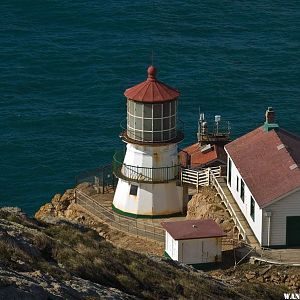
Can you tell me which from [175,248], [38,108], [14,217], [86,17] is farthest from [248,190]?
[86,17]

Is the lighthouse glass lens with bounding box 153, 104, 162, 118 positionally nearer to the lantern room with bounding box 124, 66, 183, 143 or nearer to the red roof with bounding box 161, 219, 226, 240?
the lantern room with bounding box 124, 66, 183, 143

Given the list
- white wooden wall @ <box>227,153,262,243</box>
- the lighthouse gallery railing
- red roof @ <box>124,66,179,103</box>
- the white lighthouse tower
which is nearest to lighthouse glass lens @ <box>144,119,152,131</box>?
the white lighthouse tower

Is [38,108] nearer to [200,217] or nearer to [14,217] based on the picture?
[200,217]

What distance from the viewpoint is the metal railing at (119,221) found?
42.6 m

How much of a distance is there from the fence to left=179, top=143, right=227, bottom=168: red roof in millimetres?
1196

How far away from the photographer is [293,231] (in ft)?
125

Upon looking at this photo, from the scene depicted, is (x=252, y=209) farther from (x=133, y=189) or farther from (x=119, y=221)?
(x=119, y=221)

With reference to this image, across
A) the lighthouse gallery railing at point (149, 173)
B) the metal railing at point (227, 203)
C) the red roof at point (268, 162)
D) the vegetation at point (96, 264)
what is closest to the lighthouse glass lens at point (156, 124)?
the lighthouse gallery railing at point (149, 173)

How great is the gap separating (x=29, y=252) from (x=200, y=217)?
67.2 ft

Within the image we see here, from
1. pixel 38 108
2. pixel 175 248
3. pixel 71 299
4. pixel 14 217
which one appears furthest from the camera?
pixel 38 108

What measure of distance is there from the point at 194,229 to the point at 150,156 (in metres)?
6.34

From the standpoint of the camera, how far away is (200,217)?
4238 centimetres

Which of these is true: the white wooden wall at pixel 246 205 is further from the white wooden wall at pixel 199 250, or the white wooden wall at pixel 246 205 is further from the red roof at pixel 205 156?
the red roof at pixel 205 156

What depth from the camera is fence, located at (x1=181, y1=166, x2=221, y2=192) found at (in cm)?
4488
